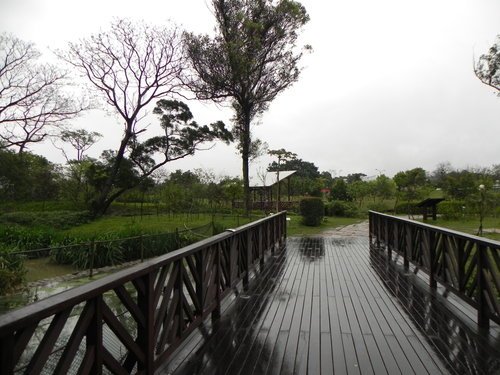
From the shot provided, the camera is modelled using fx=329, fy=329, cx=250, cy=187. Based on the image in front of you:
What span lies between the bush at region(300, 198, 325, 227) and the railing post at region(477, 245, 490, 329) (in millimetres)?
13061

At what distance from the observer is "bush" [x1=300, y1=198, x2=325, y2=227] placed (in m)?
15.9

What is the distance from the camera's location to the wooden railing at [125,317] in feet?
3.53

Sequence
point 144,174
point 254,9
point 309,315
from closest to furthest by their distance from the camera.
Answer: point 309,315, point 254,9, point 144,174

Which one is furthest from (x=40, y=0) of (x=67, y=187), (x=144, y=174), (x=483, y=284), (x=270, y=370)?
(x=67, y=187)

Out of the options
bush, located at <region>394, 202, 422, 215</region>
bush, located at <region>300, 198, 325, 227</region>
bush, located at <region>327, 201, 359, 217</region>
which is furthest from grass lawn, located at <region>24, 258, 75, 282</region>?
bush, located at <region>394, 202, 422, 215</region>

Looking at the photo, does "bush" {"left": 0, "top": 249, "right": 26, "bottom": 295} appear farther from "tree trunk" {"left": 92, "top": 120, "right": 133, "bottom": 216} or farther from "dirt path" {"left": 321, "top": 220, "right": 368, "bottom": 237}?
"tree trunk" {"left": 92, "top": 120, "right": 133, "bottom": 216}

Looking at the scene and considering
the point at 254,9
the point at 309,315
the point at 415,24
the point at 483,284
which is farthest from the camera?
the point at 254,9

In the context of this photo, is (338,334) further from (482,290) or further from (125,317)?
(125,317)

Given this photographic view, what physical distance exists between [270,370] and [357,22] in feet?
34.0

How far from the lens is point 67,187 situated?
22.7m

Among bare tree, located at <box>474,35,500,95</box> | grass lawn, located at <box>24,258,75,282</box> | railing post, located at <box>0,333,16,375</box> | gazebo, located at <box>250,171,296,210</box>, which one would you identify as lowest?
grass lawn, located at <box>24,258,75,282</box>

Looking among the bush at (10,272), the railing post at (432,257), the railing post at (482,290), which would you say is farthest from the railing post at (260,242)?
the bush at (10,272)

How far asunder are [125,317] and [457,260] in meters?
3.22

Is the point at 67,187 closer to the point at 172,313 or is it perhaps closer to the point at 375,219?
the point at 375,219
